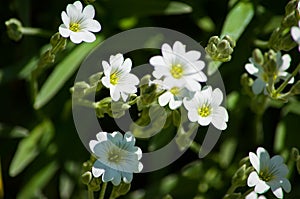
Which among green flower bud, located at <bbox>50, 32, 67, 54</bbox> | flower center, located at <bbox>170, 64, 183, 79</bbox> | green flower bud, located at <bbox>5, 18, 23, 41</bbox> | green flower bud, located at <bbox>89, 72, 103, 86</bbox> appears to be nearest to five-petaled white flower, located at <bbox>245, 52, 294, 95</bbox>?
flower center, located at <bbox>170, 64, 183, 79</bbox>

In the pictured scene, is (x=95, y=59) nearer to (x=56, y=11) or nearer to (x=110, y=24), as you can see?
(x=110, y=24)

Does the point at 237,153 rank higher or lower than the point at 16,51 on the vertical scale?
lower

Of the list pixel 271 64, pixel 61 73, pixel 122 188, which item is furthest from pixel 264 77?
pixel 61 73

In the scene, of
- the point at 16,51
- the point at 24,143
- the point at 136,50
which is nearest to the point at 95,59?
the point at 136,50

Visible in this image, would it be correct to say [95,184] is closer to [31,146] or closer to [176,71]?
[176,71]

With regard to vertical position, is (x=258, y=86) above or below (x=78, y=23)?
below

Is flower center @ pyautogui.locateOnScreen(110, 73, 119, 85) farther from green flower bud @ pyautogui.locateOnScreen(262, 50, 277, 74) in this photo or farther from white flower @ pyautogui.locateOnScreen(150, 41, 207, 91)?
green flower bud @ pyautogui.locateOnScreen(262, 50, 277, 74)

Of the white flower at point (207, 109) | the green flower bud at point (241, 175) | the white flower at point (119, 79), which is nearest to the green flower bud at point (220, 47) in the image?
the white flower at point (207, 109)
